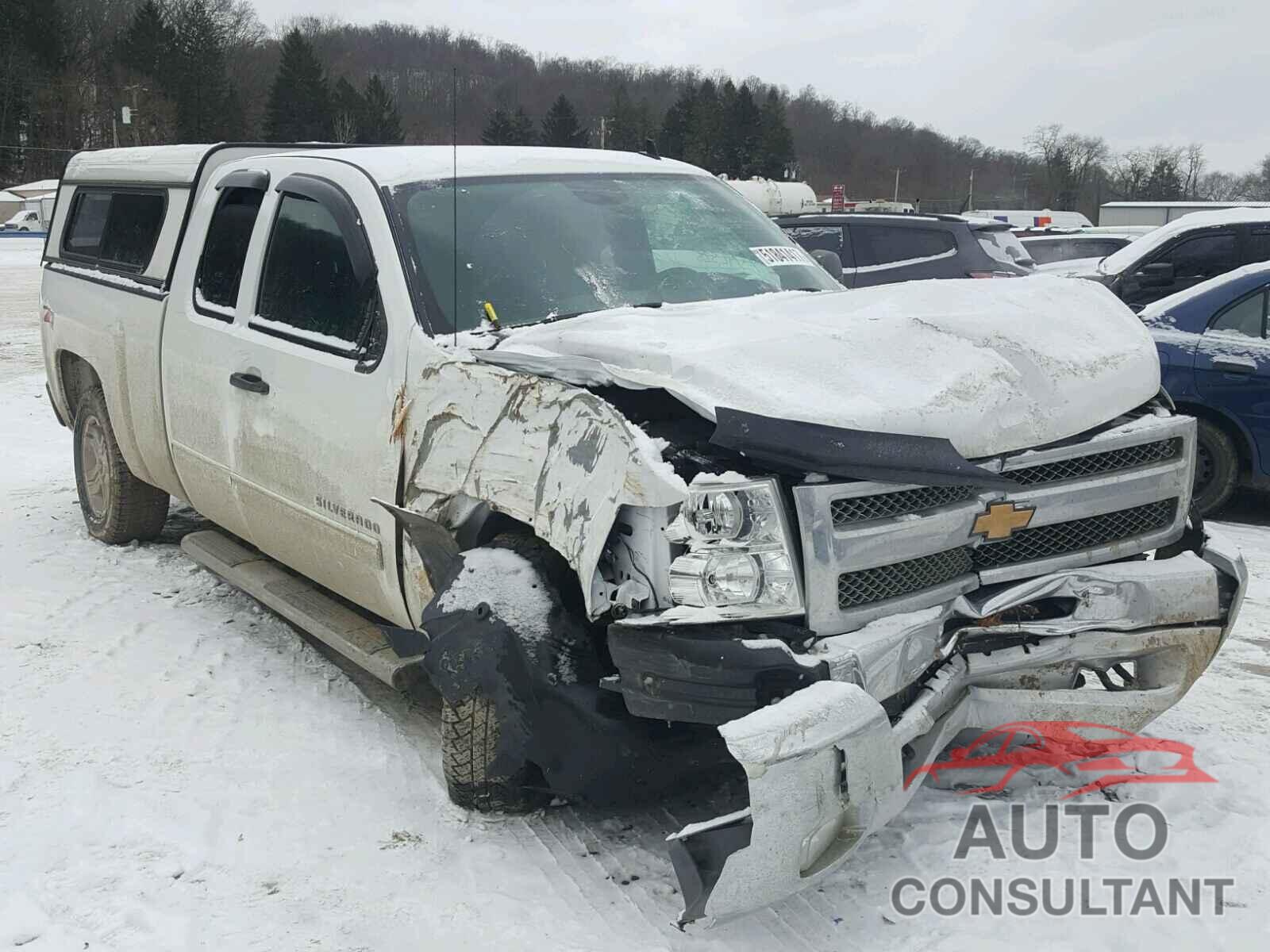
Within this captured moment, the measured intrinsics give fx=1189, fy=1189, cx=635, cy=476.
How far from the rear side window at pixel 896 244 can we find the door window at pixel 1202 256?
8.66 feet

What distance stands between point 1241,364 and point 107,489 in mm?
6442

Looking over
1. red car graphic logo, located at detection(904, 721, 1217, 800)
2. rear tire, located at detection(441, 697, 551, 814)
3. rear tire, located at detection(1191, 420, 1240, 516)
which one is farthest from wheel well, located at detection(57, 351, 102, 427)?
rear tire, located at detection(1191, 420, 1240, 516)

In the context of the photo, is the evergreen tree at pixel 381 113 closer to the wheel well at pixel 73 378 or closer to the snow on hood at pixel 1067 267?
the snow on hood at pixel 1067 267

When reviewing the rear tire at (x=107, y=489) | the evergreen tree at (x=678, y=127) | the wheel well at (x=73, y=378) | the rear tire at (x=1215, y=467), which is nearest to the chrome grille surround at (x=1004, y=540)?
the rear tire at (x=1215, y=467)

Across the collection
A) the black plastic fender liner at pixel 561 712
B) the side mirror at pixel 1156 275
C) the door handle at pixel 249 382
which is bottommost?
the black plastic fender liner at pixel 561 712

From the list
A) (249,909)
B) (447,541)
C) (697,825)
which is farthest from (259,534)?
(697,825)

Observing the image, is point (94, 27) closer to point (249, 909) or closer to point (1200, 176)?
point (1200, 176)

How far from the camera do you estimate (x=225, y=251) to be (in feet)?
16.3

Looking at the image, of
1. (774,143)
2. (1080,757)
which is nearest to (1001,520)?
(1080,757)

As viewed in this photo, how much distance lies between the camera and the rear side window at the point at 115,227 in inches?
226

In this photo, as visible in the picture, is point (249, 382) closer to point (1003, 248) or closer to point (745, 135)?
point (1003, 248)

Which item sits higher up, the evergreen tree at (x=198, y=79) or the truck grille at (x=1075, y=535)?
the evergreen tree at (x=198, y=79)

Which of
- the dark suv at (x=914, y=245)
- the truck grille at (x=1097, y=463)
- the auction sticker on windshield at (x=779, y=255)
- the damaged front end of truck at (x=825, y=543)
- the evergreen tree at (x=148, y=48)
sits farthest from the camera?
the evergreen tree at (x=148, y=48)

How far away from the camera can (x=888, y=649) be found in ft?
9.20
